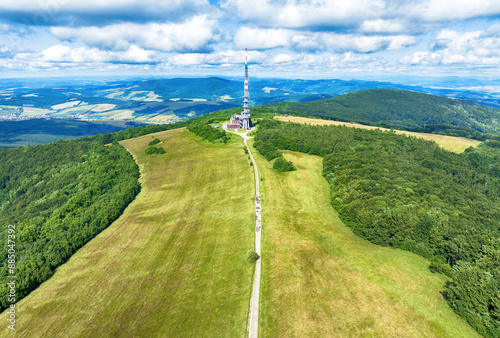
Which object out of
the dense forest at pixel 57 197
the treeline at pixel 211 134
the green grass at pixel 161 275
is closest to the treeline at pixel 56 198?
the dense forest at pixel 57 197

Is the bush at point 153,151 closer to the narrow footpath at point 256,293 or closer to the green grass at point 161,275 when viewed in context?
the green grass at point 161,275

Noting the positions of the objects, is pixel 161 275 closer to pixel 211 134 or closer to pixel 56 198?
pixel 56 198

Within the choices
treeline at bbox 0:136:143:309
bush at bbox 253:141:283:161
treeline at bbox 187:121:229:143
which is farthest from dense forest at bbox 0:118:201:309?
bush at bbox 253:141:283:161

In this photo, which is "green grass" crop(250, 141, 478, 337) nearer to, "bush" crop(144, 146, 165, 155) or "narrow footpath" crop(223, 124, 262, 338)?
"narrow footpath" crop(223, 124, 262, 338)

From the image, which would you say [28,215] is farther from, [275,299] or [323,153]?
[323,153]

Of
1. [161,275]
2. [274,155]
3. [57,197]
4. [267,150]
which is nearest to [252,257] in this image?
[161,275]

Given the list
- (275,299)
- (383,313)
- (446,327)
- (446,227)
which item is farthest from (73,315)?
(446,227)

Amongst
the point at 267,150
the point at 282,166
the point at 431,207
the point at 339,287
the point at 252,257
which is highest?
the point at 431,207
